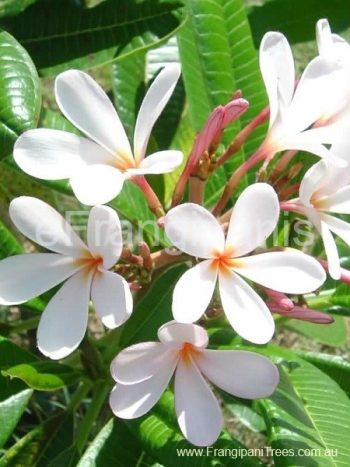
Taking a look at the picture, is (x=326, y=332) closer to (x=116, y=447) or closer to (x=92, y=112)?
(x=116, y=447)

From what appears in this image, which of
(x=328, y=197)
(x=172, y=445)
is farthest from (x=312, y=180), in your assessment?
(x=172, y=445)

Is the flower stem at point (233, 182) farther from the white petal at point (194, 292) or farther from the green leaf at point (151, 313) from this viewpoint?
the green leaf at point (151, 313)

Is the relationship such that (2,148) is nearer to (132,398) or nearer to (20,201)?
(20,201)

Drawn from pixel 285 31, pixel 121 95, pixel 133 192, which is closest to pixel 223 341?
pixel 133 192

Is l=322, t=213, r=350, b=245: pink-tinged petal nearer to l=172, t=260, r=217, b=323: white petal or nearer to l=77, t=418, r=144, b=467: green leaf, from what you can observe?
l=172, t=260, r=217, b=323: white petal

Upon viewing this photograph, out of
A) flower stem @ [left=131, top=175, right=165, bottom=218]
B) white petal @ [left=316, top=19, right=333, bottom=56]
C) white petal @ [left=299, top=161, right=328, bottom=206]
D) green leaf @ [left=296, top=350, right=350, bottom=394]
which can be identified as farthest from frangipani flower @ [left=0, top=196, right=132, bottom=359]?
green leaf @ [left=296, top=350, right=350, bottom=394]

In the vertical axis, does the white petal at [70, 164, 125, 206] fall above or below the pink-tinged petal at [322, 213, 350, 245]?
above
